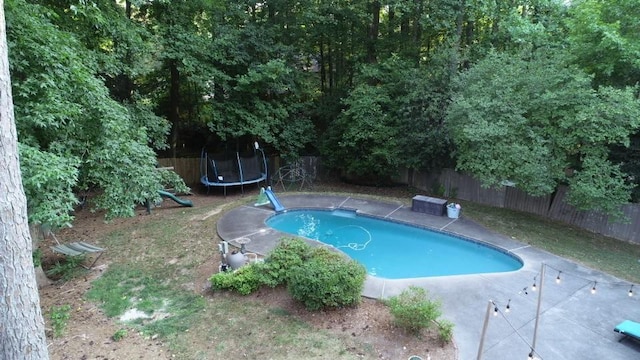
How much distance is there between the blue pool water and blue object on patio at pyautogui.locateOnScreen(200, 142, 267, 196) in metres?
3.08

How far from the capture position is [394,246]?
8.54 metres

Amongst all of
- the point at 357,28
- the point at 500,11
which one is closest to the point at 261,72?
the point at 357,28

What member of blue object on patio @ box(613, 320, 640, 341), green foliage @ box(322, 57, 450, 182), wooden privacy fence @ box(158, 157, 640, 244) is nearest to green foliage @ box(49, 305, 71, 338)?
blue object on patio @ box(613, 320, 640, 341)

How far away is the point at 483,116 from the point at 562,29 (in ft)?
15.0

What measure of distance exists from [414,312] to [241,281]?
8.36 ft

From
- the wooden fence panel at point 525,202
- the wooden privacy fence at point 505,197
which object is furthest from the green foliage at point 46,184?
the wooden fence panel at point 525,202

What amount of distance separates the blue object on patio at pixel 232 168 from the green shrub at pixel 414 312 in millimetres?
8759

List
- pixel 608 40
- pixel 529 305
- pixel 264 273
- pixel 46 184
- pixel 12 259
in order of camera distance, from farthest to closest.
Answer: pixel 608 40 < pixel 264 273 < pixel 529 305 < pixel 46 184 < pixel 12 259

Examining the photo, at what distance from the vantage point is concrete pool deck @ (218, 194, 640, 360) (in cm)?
441

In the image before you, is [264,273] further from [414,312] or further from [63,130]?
[63,130]

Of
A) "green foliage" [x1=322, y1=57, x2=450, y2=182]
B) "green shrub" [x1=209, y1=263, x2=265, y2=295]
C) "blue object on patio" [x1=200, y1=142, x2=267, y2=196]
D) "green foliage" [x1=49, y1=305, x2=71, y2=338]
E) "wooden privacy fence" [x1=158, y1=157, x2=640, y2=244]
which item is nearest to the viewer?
"green foliage" [x1=49, y1=305, x2=71, y2=338]

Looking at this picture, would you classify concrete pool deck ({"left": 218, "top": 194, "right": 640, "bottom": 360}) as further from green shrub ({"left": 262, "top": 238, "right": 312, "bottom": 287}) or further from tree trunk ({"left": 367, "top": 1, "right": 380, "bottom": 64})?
tree trunk ({"left": 367, "top": 1, "right": 380, "bottom": 64})

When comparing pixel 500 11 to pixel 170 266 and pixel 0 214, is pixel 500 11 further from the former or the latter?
pixel 0 214

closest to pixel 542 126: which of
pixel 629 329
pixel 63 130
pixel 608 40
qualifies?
pixel 608 40
